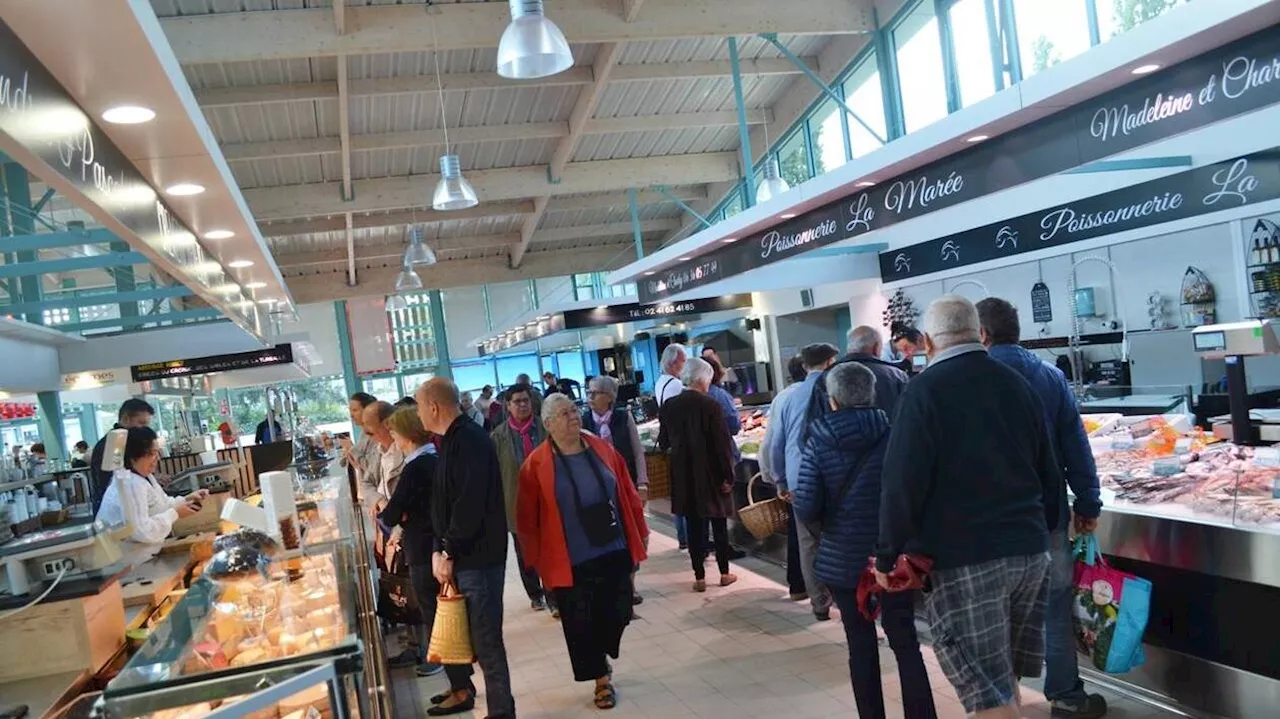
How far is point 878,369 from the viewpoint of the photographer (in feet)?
16.7

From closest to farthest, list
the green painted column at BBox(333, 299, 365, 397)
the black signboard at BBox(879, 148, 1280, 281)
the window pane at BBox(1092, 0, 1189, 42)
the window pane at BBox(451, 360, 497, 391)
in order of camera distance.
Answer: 1. the black signboard at BBox(879, 148, 1280, 281)
2. the window pane at BBox(1092, 0, 1189, 42)
3. the green painted column at BBox(333, 299, 365, 397)
4. the window pane at BBox(451, 360, 497, 391)

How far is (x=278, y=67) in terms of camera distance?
10.7m

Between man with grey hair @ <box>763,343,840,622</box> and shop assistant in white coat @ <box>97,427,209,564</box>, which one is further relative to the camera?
man with grey hair @ <box>763,343,840,622</box>

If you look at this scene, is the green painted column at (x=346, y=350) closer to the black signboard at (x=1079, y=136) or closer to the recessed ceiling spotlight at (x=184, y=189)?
the black signboard at (x=1079, y=136)

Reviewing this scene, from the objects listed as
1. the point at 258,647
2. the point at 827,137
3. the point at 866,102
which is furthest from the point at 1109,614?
the point at 827,137

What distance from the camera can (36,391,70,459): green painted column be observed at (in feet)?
43.9

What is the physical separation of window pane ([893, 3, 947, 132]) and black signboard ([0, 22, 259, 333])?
27.7ft

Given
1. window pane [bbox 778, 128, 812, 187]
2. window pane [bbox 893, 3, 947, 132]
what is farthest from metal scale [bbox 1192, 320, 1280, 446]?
window pane [bbox 778, 128, 812, 187]

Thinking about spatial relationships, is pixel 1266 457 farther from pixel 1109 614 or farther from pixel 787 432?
pixel 787 432

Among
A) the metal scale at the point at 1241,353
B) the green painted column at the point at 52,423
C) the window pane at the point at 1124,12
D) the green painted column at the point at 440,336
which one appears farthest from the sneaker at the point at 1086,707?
the green painted column at the point at 440,336

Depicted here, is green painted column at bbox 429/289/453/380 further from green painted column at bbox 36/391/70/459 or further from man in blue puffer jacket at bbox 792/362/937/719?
man in blue puffer jacket at bbox 792/362/937/719

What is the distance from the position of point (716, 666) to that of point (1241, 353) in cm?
331

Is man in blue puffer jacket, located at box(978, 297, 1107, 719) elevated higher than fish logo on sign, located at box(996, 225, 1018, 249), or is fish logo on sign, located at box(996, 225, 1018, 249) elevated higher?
fish logo on sign, located at box(996, 225, 1018, 249)

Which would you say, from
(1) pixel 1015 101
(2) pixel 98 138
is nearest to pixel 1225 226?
(1) pixel 1015 101
